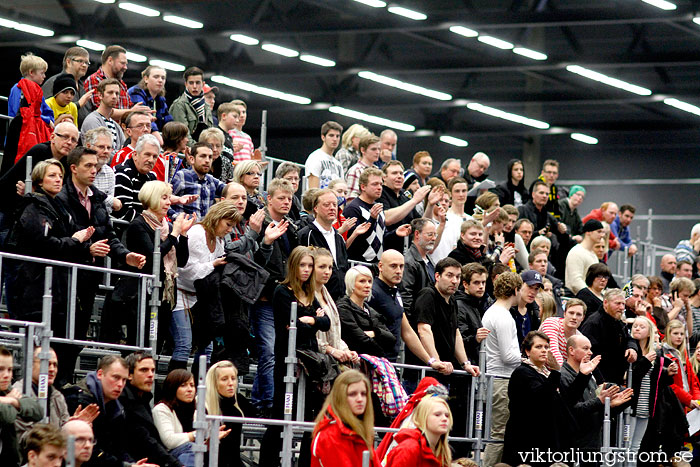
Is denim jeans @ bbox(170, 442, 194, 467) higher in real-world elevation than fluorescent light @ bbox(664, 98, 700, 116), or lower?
lower

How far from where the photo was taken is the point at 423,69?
24.1 metres

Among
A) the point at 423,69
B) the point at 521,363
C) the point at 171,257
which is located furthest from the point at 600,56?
the point at 171,257

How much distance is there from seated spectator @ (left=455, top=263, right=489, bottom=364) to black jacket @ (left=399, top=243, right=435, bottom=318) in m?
0.36

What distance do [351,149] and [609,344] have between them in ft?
14.5

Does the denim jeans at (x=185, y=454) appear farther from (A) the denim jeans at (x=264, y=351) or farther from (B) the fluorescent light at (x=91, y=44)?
(B) the fluorescent light at (x=91, y=44)

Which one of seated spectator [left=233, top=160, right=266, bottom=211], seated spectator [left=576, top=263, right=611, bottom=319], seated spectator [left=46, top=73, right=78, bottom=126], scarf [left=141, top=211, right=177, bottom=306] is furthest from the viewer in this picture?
seated spectator [left=576, top=263, right=611, bottom=319]

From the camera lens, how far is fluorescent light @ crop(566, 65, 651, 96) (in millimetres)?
23828

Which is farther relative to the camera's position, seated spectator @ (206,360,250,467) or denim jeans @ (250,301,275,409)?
denim jeans @ (250,301,275,409)

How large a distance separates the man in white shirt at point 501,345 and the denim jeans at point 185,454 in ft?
10.2

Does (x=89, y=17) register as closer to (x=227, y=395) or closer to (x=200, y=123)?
(x=200, y=123)

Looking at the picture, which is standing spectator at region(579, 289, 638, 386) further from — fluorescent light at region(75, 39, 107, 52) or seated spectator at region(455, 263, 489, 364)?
fluorescent light at region(75, 39, 107, 52)

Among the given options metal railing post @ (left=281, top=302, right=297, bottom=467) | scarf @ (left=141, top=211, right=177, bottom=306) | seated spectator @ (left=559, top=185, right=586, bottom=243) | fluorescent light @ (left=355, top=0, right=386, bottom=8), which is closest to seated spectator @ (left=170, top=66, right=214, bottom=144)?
scarf @ (left=141, top=211, right=177, bottom=306)

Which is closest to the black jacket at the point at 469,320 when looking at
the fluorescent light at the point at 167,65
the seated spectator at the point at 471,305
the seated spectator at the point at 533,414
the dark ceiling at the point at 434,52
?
the seated spectator at the point at 471,305

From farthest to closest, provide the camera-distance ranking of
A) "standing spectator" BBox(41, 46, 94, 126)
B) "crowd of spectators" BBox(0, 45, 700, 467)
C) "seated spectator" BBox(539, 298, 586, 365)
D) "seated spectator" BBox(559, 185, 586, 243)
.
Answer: "seated spectator" BBox(559, 185, 586, 243) → "standing spectator" BBox(41, 46, 94, 126) → "seated spectator" BBox(539, 298, 586, 365) → "crowd of spectators" BBox(0, 45, 700, 467)
